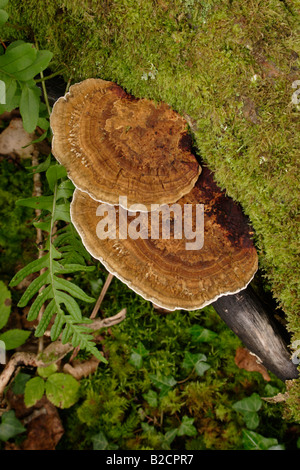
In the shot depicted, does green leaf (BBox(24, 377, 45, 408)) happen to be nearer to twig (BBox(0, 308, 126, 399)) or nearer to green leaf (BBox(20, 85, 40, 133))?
twig (BBox(0, 308, 126, 399))

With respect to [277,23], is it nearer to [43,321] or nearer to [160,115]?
[160,115]

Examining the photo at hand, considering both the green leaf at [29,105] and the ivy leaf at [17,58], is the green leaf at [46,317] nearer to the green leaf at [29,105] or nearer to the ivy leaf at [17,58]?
the green leaf at [29,105]

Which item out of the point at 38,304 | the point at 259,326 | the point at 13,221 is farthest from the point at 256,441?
the point at 13,221

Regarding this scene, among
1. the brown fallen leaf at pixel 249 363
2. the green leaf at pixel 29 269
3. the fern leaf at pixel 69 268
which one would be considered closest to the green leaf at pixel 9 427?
the green leaf at pixel 29 269

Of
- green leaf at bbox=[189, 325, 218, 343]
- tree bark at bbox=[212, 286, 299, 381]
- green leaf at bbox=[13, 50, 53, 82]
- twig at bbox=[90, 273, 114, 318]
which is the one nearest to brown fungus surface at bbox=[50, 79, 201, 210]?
green leaf at bbox=[13, 50, 53, 82]

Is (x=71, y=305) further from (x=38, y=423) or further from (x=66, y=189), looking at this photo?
(x=38, y=423)

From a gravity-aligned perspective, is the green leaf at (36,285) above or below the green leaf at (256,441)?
above

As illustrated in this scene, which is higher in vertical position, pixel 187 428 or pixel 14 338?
pixel 14 338
